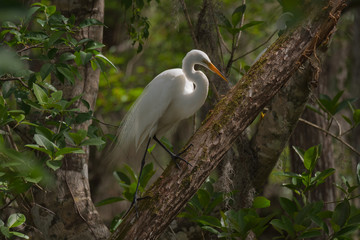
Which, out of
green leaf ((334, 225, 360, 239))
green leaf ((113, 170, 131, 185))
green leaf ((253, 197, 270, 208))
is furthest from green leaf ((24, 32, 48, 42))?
green leaf ((334, 225, 360, 239))

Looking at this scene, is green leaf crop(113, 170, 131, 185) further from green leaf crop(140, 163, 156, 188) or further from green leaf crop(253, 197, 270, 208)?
green leaf crop(253, 197, 270, 208)

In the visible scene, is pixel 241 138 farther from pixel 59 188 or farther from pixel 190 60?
pixel 59 188

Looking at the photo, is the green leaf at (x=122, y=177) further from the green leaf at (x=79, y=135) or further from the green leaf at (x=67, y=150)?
the green leaf at (x=67, y=150)

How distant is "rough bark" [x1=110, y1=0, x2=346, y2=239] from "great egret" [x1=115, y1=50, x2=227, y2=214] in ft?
1.40

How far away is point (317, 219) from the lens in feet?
6.49

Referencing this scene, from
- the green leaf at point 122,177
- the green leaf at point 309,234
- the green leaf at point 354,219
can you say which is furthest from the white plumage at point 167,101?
the green leaf at point 354,219

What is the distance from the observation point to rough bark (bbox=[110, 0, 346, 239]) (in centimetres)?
164

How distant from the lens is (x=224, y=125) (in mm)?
1689

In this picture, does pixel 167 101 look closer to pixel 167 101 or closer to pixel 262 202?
pixel 167 101

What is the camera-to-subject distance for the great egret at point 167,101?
7.08 feet

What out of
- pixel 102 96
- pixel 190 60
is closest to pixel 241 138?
pixel 190 60

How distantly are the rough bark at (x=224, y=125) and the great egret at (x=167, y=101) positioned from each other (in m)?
0.43

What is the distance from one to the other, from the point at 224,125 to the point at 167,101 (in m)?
0.62

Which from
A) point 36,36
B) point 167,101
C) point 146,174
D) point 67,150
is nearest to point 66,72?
point 36,36
